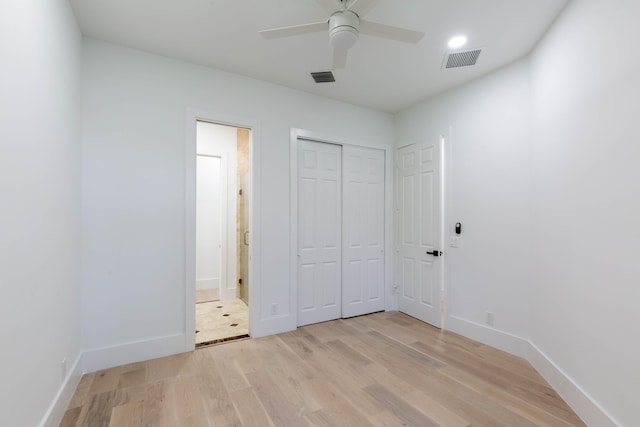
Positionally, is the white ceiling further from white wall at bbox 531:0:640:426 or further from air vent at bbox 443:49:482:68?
white wall at bbox 531:0:640:426

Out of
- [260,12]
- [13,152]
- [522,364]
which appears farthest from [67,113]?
[522,364]

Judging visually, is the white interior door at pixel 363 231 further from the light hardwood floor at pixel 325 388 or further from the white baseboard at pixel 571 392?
the white baseboard at pixel 571 392

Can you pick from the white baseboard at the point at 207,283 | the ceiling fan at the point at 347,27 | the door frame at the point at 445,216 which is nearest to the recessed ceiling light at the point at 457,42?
the ceiling fan at the point at 347,27

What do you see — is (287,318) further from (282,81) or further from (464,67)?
(464,67)

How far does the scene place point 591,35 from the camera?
1.93 m

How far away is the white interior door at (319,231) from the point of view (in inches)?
147

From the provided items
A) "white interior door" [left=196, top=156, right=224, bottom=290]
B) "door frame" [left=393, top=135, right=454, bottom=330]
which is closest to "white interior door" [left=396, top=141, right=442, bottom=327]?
"door frame" [left=393, top=135, right=454, bottom=330]

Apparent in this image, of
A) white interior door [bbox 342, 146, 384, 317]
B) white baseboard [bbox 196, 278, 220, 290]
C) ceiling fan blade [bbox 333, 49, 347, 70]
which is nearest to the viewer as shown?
ceiling fan blade [bbox 333, 49, 347, 70]

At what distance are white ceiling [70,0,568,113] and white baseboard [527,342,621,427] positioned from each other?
9.11 ft

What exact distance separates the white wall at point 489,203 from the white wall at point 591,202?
0.24 metres

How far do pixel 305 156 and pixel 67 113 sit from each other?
7.61 feet

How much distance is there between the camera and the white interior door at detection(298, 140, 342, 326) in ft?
12.2

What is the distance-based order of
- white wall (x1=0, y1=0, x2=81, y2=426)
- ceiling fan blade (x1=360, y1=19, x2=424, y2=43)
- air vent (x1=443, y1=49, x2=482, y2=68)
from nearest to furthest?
1. white wall (x1=0, y1=0, x2=81, y2=426)
2. ceiling fan blade (x1=360, y1=19, x2=424, y2=43)
3. air vent (x1=443, y1=49, x2=482, y2=68)

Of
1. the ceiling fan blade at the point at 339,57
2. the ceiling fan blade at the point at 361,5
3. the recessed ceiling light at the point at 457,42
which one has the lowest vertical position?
the ceiling fan blade at the point at 339,57
